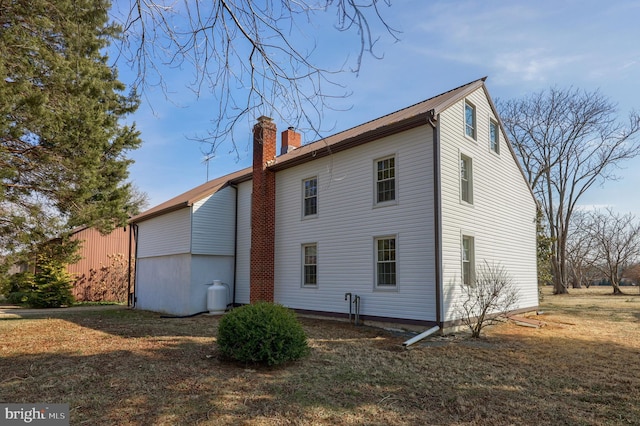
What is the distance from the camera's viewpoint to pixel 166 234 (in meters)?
16.6

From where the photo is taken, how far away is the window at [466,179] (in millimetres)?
11664

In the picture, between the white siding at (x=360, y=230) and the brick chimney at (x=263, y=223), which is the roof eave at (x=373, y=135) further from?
the brick chimney at (x=263, y=223)

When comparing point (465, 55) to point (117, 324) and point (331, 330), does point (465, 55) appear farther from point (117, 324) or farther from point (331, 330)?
point (117, 324)

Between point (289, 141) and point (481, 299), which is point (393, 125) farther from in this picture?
point (289, 141)

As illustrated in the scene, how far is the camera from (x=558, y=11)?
17.5 feet

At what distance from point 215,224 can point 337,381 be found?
10.8m

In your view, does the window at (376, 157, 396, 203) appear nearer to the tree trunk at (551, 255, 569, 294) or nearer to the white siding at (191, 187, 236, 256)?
the white siding at (191, 187, 236, 256)

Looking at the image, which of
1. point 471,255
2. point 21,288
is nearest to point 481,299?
point 471,255

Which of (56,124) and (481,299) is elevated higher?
(56,124)

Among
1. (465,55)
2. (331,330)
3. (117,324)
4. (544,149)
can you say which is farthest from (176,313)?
(544,149)

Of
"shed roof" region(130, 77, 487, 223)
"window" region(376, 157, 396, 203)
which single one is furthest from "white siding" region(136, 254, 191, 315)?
"window" region(376, 157, 396, 203)

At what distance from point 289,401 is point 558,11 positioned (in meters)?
5.94

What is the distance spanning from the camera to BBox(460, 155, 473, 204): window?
459 inches

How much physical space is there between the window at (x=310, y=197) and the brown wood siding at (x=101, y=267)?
12.7 meters
